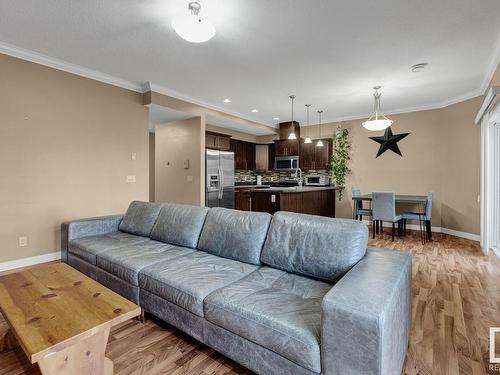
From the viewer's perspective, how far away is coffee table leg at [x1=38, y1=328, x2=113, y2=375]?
1.19 metres

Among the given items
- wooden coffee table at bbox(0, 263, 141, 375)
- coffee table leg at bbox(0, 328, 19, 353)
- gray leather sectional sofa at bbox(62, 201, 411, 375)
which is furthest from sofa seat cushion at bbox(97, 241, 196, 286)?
coffee table leg at bbox(0, 328, 19, 353)

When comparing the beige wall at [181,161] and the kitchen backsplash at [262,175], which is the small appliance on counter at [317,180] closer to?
the kitchen backsplash at [262,175]

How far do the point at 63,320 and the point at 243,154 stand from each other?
665 cm

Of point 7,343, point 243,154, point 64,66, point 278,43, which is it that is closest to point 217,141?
point 243,154

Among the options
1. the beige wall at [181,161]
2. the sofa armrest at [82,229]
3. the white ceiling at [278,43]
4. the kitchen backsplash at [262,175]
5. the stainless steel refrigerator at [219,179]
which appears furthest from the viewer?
the kitchen backsplash at [262,175]

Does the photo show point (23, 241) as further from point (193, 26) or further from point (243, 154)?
point (243, 154)

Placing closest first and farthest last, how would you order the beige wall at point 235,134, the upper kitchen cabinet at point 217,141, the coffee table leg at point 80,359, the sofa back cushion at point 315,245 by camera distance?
the coffee table leg at point 80,359 → the sofa back cushion at point 315,245 → the upper kitchen cabinet at point 217,141 → the beige wall at point 235,134

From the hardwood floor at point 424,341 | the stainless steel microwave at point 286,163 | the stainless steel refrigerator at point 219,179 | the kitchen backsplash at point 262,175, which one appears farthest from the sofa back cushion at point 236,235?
the kitchen backsplash at point 262,175

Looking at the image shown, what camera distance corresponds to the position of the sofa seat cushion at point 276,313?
1229mm

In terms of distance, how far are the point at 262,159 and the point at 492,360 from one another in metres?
Answer: 6.83

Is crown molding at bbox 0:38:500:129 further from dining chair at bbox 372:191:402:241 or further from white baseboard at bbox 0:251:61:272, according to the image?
white baseboard at bbox 0:251:61:272

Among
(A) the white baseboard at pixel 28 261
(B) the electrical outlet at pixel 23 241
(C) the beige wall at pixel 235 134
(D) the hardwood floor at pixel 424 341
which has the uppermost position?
(C) the beige wall at pixel 235 134

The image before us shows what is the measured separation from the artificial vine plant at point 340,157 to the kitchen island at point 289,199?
29cm

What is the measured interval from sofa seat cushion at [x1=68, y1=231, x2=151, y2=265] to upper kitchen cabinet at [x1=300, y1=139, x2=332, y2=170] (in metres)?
5.21
